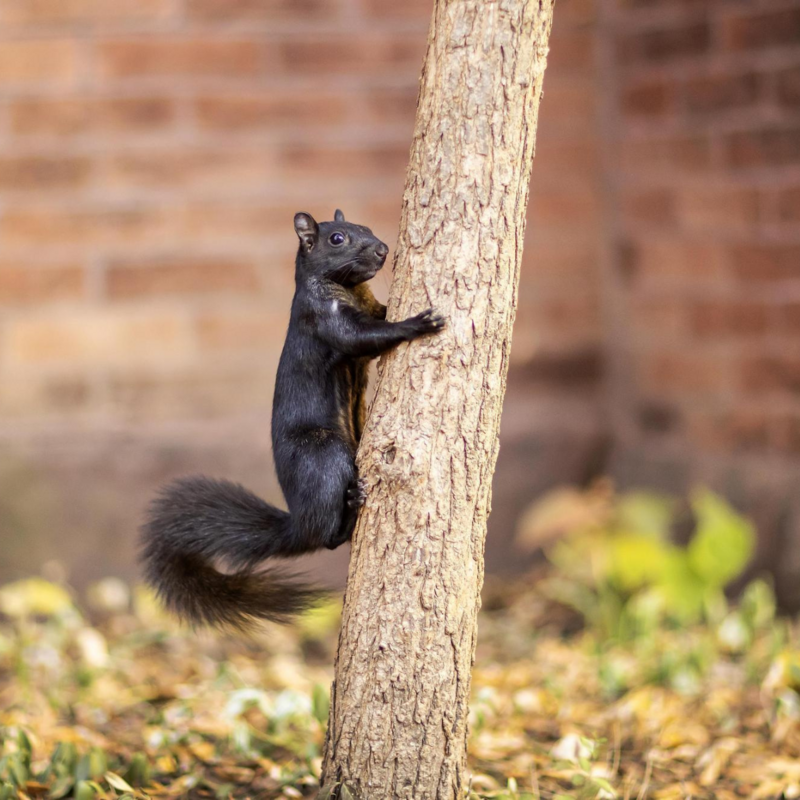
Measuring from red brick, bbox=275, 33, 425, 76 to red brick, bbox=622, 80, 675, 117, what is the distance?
95cm

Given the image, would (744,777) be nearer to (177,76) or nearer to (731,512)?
(731,512)

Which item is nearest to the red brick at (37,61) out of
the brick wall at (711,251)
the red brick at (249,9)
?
the red brick at (249,9)

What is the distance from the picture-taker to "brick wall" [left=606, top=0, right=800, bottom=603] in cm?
406

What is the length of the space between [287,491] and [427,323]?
0.60 metres

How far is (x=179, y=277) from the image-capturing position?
4434 millimetres

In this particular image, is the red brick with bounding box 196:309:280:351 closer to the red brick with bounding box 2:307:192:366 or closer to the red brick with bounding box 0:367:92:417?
the red brick with bounding box 2:307:192:366

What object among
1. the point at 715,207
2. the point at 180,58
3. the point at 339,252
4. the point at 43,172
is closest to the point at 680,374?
the point at 715,207

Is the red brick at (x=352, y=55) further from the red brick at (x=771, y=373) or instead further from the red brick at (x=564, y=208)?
the red brick at (x=771, y=373)

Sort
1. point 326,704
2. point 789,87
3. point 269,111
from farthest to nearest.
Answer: point 269,111 < point 789,87 < point 326,704

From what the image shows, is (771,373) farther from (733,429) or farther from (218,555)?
(218,555)

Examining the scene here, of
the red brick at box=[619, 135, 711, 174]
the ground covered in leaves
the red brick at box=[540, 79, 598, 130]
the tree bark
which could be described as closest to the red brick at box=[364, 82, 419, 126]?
the red brick at box=[540, 79, 598, 130]

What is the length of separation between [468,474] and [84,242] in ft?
9.18

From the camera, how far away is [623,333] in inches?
186

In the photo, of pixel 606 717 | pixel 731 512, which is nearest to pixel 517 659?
pixel 606 717
